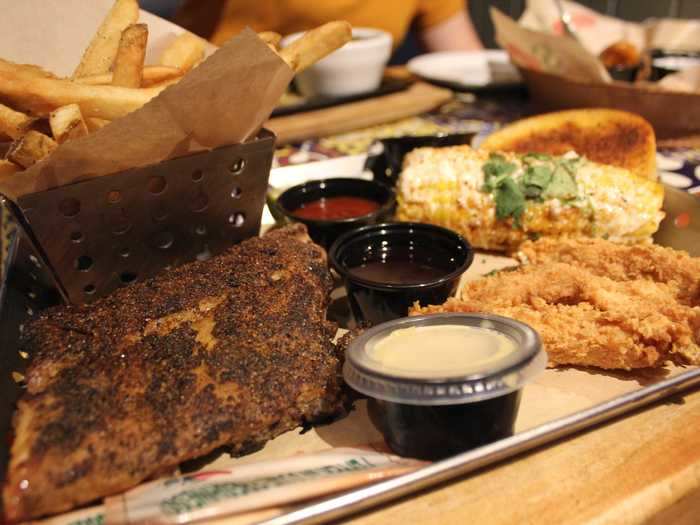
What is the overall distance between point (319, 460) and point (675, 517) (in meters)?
1.01

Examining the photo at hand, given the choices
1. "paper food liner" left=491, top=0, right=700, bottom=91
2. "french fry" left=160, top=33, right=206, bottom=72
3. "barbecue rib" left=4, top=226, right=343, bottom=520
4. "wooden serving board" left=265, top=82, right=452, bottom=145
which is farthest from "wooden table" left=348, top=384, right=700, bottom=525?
"paper food liner" left=491, top=0, right=700, bottom=91

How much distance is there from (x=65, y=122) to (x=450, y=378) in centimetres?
153

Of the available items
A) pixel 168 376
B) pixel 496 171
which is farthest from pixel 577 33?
pixel 168 376

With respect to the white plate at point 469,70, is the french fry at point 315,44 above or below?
above

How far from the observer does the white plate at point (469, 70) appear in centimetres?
534

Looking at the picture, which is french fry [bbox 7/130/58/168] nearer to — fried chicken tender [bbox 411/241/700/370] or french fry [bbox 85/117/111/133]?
french fry [bbox 85/117/111/133]

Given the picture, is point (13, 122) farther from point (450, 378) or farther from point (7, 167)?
point (450, 378)

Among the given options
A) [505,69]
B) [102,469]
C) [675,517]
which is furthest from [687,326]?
[505,69]

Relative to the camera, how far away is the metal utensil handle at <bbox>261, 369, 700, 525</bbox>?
4.82ft

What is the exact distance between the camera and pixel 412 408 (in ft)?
5.52

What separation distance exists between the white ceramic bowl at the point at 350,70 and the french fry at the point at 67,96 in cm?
264

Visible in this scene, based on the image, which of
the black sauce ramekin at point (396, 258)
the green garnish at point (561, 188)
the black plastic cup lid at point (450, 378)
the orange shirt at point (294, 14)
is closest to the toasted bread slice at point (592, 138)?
the green garnish at point (561, 188)

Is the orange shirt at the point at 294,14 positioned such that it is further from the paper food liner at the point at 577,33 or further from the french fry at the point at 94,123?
the french fry at the point at 94,123

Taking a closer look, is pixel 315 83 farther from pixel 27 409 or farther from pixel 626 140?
pixel 27 409
